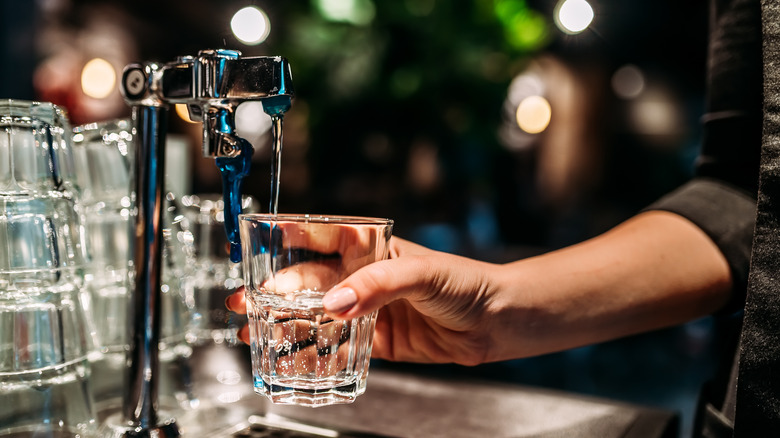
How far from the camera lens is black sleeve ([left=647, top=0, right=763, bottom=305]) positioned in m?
0.83

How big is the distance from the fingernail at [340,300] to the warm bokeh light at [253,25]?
3.00m

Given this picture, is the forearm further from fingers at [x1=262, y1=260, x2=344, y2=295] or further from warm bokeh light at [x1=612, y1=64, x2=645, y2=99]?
warm bokeh light at [x1=612, y1=64, x2=645, y2=99]

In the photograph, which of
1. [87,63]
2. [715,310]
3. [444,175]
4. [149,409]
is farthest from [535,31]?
[87,63]

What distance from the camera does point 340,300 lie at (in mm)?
487

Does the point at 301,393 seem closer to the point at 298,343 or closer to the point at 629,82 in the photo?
the point at 298,343

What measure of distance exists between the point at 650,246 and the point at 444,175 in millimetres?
2204

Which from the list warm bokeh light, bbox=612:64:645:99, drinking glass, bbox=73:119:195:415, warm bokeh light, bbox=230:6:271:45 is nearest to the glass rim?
drinking glass, bbox=73:119:195:415

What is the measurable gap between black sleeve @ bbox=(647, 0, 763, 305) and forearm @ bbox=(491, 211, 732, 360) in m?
0.02

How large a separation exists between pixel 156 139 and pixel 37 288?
0.60 feet

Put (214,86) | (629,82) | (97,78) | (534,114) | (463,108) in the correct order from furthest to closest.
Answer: (629,82)
(534,114)
(97,78)
(463,108)
(214,86)

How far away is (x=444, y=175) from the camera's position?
303cm

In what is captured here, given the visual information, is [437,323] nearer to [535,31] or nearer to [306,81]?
[306,81]

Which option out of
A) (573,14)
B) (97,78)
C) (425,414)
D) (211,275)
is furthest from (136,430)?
(97,78)

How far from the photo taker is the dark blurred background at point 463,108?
2648mm
